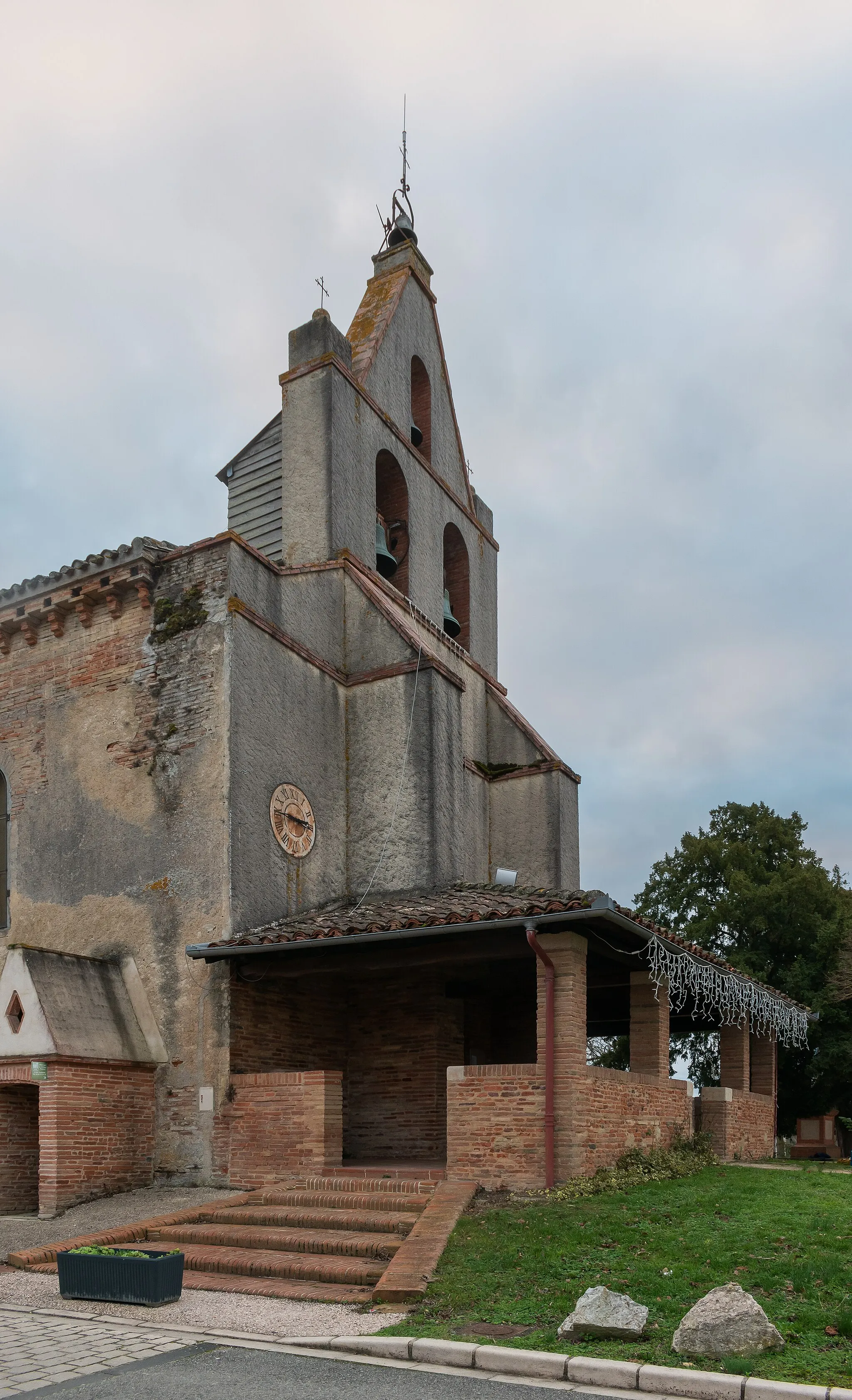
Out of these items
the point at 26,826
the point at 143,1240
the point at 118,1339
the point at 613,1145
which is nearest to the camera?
the point at 118,1339

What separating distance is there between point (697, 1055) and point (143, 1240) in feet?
69.0

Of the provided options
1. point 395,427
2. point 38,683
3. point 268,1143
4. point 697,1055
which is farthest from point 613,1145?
point 697,1055

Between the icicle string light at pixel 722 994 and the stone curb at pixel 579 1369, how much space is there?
6.08 m

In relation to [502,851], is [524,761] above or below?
above

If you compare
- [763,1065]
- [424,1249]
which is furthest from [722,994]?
[424,1249]

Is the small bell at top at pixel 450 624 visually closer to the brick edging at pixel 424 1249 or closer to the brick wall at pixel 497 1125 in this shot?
the brick wall at pixel 497 1125

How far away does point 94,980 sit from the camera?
44.3 feet

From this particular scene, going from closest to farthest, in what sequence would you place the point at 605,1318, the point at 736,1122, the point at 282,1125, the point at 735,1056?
the point at 605,1318 → the point at 282,1125 → the point at 736,1122 → the point at 735,1056

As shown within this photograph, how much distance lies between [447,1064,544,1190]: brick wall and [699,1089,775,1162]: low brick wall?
5090 millimetres

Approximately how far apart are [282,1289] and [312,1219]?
178 cm

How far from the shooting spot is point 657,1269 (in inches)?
314

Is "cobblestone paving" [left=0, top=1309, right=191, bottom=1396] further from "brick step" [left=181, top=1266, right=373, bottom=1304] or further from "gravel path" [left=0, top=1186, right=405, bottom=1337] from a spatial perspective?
"brick step" [left=181, top=1266, right=373, bottom=1304]

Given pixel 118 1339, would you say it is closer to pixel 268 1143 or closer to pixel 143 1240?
pixel 143 1240

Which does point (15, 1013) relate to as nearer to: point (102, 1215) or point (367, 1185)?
point (102, 1215)
